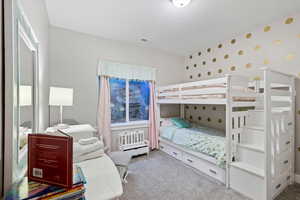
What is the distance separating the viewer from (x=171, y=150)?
2.95 metres

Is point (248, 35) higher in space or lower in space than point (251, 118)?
higher

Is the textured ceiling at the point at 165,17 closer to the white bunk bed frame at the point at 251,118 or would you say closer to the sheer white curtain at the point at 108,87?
the sheer white curtain at the point at 108,87

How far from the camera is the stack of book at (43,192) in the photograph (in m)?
0.52

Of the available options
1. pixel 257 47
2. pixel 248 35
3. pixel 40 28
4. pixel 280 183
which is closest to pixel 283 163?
pixel 280 183

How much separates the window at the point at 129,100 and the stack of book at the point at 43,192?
2.40 meters

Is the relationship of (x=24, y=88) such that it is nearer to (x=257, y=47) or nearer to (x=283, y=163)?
(x=283, y=163)

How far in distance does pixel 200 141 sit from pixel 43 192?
225cm

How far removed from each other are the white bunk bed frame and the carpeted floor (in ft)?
0.40

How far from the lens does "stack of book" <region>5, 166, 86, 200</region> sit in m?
0.52

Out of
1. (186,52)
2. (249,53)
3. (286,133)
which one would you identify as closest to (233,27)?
(249,53)

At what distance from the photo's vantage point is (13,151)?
2.02 feet

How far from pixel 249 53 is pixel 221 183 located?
236cm

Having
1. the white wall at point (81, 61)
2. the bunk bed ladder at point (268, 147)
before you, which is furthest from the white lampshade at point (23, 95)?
the bunk bed ladder at point (268, 147)

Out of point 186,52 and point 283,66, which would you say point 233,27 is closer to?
point 283,66
